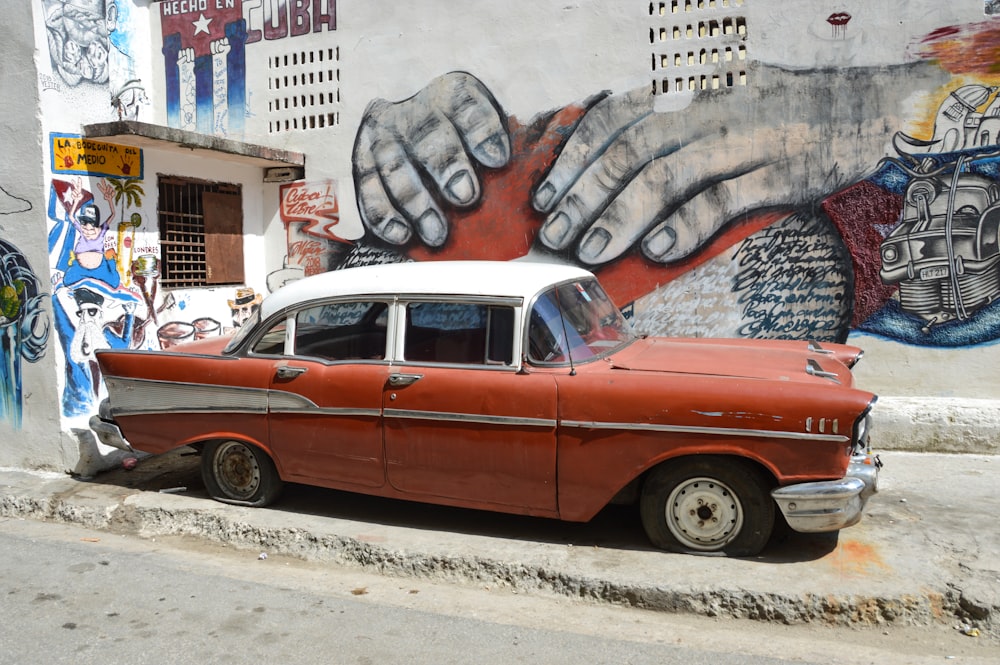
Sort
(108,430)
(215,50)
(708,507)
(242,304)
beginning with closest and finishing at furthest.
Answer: (708,507) → (108,430) → (242,304) → (215,50)

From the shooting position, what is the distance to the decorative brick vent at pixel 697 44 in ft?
21.2

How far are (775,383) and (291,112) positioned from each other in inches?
230

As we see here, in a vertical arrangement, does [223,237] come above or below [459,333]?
above

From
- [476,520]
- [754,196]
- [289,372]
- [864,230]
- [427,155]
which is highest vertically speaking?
[427,155]

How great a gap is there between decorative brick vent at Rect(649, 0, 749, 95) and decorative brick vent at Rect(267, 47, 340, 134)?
10.3 feet

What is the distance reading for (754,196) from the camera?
6461 millimetres

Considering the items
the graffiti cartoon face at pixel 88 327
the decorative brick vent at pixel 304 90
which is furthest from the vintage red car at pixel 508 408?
the decorative brick vent at pixel 304 90

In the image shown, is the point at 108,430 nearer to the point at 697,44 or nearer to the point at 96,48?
the point at 96,48

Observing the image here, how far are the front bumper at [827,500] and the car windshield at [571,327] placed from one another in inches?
51.1

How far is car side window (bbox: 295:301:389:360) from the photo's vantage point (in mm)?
4918

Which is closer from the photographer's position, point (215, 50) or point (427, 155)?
point (427, 155)

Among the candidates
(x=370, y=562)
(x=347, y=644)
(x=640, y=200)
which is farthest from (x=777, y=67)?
(x=347, y=644)

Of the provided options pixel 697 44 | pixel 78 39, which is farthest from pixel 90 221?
pixel 697 44

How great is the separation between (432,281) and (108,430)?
2687mm
